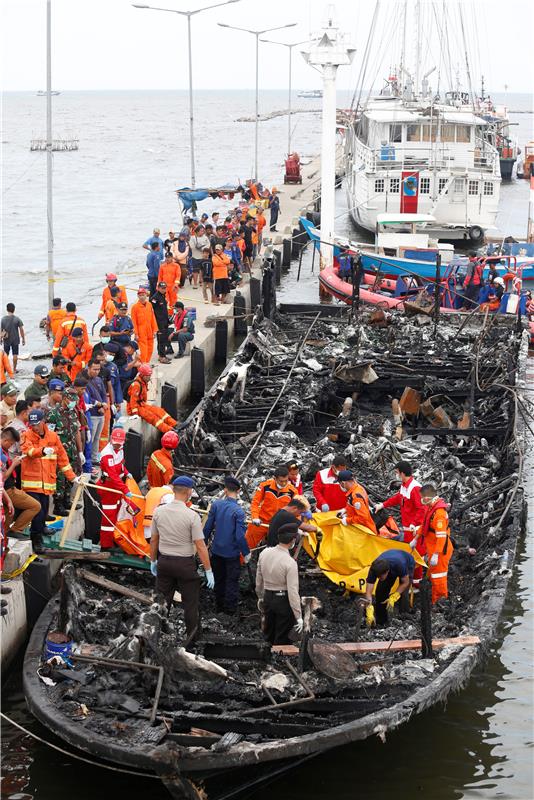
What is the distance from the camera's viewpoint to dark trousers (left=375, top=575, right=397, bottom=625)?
10.9 m

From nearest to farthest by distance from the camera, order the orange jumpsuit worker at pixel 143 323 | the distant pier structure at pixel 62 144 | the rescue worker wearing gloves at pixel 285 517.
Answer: the rescue worker wearing gloves at pixel 285 517 → the orange jumpsuit worker at pixel 143 323 → the distant pier structure at pixel 62 144

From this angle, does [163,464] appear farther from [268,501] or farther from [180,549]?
[180,549]

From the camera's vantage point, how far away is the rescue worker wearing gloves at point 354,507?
38.1 feet

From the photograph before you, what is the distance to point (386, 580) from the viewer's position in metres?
10.9

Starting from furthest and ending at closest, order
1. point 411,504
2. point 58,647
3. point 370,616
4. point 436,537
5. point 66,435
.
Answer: point 66,435 < point 411,504 < point 436,537 < point 370,616 < point 58,647

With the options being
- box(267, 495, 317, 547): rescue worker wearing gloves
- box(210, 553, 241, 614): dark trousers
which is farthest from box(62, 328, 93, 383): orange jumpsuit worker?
box(267, 495, 317, 547): rescue worker wearing gloves

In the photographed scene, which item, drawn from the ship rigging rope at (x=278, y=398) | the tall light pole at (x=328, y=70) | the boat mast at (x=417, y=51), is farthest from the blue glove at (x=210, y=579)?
the boat mast at (x=417, y=51)

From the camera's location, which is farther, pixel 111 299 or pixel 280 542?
pixel 111 299

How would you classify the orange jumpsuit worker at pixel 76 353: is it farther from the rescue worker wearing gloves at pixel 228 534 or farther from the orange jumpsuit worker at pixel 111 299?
the rescue worker wearing gloves at pixel 228 534

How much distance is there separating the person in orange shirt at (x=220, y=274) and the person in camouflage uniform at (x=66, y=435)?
1216 centimetres

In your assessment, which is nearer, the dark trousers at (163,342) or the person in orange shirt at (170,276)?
the dark trousers at (163,342)

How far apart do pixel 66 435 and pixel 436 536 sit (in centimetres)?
463

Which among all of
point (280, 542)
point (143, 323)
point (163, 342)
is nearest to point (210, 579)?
point (280, 542)

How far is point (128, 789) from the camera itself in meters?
9.30
